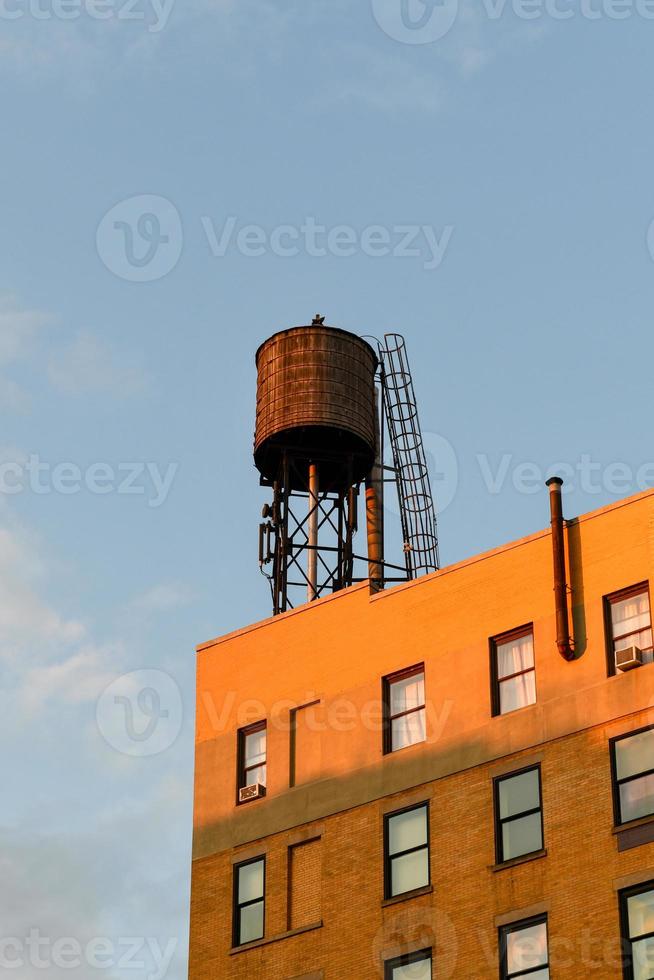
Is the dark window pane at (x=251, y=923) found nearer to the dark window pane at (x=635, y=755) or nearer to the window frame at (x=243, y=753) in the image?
the window frame at (x=243, y=753)

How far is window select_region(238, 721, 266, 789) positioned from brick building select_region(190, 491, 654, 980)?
0.18ft

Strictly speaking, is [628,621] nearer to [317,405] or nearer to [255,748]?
[255,748]

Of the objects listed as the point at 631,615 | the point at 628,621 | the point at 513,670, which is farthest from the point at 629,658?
the point at 513,670

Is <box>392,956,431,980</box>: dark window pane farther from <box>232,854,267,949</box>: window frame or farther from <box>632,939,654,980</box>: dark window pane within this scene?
<box>632,939,654,980</box>: dark window pane

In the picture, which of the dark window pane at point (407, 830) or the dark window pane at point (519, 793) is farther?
the dark window pane at point (407, 830)

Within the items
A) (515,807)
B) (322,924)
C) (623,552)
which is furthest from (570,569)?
(322,924)

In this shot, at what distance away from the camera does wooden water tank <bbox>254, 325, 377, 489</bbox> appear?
2437 inches

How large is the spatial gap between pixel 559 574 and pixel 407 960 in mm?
9142

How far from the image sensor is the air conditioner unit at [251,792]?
5091cm

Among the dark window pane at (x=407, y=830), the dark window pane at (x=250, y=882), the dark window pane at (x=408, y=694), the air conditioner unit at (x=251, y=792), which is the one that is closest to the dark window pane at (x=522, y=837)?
the dark window pane at (x=407, y=830)

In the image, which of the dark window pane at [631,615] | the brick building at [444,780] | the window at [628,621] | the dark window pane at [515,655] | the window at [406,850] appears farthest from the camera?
the dark window pane at [515,655]

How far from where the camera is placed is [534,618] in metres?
47.9

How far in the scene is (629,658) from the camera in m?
45.7

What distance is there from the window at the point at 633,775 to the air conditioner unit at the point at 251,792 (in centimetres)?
973
